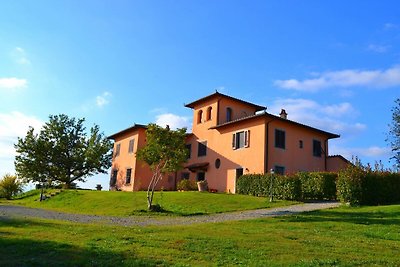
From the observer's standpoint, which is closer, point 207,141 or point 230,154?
point 230,154

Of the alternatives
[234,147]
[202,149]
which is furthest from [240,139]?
[202,149]

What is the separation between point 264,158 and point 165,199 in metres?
8.45

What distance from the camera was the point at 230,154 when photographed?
33125 mm

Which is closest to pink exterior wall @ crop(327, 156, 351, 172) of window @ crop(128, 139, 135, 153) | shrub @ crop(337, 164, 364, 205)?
shrub @ crop(337, 164, 364, 205)

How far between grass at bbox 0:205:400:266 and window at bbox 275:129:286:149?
665 inches

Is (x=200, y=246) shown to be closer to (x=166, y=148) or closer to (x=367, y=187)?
(x=166, y=148)

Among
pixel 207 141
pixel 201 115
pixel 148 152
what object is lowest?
pixel 148 152

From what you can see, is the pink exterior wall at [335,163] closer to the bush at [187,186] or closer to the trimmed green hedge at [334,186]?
the trimmed green hedge at [334,186]

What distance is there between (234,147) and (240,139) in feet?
2.79

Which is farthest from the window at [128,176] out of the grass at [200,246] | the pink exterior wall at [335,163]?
the grass at [200,246]

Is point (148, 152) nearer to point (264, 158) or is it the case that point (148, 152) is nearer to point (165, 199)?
point (165, 199)

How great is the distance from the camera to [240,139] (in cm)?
3250

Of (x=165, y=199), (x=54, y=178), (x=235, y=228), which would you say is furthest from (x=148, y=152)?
(x=54, y=178)

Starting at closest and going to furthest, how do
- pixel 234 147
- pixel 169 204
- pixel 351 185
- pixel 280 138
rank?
1. pixel 351 185
2. pixel 169 204
3. pixel 280 138
4. pixel 234 147
